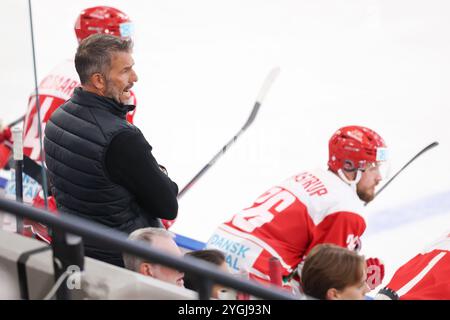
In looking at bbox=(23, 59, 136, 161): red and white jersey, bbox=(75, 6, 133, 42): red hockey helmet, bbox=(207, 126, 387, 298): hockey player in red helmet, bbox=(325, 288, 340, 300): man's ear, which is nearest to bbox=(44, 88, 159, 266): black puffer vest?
bbox=(207, 126, 387, 298): hockey player in red helmet

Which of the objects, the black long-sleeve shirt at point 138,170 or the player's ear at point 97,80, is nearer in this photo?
the black long-sleeve shirt at point 138,170

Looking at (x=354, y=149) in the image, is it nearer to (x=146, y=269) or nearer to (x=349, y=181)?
(x=349, y=181)

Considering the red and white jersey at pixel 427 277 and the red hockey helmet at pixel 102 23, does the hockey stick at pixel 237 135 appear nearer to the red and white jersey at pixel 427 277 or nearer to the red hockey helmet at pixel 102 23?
the red hockey helmet at pixel 102 23

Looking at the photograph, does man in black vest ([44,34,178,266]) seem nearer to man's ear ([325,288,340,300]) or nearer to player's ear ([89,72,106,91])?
player's ear ([89,72,106,91])

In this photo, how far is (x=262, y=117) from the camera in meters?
5.40

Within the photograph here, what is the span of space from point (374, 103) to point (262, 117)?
67cm

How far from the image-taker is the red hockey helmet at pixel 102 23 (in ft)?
12.3

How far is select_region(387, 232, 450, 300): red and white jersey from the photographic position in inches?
101

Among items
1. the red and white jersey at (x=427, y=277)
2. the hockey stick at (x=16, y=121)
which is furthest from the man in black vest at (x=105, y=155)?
the red and white jersey at (x=427, y=277)

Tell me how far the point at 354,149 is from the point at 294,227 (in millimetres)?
412

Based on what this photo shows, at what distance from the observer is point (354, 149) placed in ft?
10.6

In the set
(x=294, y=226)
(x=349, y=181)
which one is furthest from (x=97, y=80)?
(x=349, y=181)

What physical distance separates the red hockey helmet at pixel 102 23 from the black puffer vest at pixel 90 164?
1.13 meters
